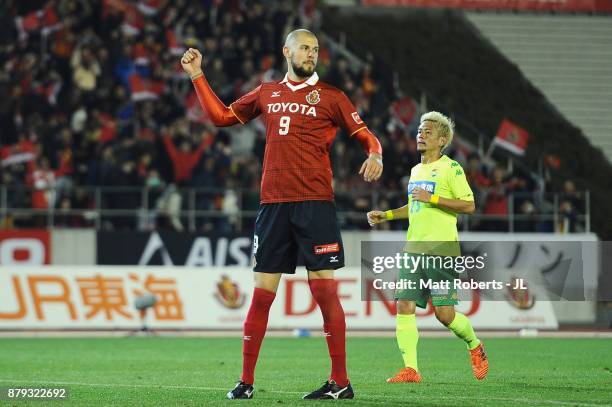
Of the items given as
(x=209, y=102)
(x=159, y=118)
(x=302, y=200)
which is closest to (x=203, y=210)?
(x=159, y=118)

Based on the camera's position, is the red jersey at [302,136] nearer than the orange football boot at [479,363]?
Yes

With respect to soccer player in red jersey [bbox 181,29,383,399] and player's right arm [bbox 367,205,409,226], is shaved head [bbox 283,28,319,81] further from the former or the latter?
player's right arm [bbox 367,205,409,226]

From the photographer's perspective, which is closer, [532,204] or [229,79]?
[532,204]

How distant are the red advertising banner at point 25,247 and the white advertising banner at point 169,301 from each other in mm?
2097

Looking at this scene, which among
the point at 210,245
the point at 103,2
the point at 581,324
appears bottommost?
the point at 581,324

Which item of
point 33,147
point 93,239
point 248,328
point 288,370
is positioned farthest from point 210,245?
point 248,328

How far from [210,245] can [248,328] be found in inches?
522

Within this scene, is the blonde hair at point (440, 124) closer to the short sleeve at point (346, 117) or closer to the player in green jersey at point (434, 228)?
the player in green jersey at point (434, 228)

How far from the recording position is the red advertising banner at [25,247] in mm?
21484

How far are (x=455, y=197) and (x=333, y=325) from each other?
2.25 m

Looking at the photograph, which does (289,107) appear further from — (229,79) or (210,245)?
(229,79)

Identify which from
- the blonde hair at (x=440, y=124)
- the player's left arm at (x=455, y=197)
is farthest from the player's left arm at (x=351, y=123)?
the blonde hair at (x=440, y=124)

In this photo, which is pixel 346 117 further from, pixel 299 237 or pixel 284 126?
pixel 299 237

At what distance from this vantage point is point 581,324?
73.2ft
